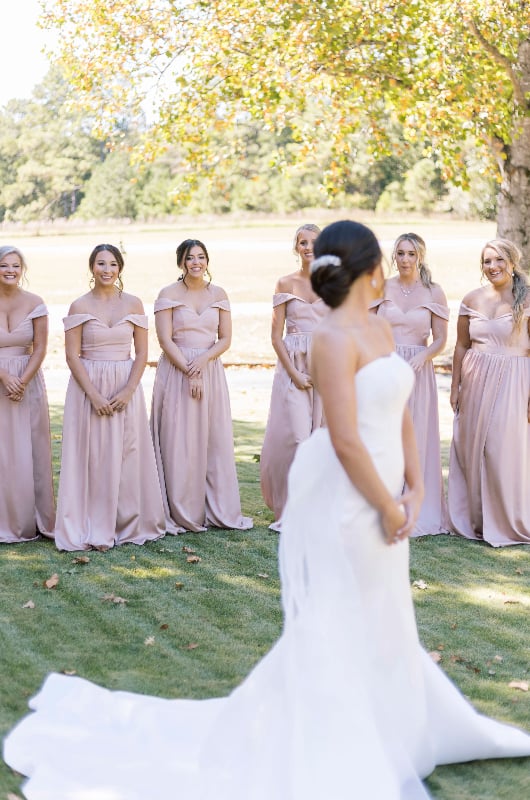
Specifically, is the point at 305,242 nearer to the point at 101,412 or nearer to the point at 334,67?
the point at 101,412

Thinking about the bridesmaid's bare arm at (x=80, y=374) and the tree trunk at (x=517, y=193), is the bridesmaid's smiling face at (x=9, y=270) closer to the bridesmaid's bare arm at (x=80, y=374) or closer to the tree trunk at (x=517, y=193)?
the bridesmaid's bare arm at (x=80, y=374)

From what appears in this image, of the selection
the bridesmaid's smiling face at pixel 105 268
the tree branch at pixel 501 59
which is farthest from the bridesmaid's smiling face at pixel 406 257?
the tree branch at pixel 501 59

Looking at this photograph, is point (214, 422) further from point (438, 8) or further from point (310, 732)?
point (438, 8)

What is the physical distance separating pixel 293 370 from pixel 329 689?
4.93 m

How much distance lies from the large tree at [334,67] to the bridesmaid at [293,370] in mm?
8042

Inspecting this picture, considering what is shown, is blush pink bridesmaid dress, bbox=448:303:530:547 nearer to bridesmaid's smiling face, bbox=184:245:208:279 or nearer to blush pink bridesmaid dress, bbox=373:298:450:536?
blush pink bridesmaid dress, bbox=373:298:450:536

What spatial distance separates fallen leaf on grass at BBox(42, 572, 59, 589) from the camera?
702 centimetres

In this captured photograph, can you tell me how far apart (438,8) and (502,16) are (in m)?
1.50

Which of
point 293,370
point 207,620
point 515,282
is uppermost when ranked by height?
point 515,282

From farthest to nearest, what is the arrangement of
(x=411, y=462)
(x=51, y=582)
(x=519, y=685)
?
(x=51, y=582) < (x=519, y=685) < (x=411, y=462)

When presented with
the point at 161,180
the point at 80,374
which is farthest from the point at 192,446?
the point at 161,180

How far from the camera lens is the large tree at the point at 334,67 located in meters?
15.8

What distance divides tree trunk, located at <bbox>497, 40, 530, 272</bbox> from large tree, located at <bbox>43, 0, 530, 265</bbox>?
20 millimetres

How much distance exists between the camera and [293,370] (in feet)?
28.0
